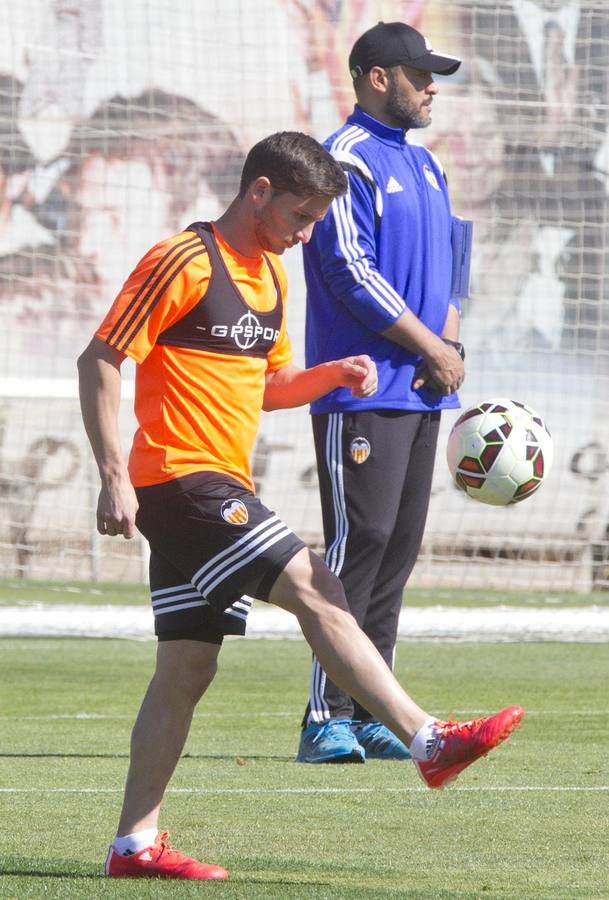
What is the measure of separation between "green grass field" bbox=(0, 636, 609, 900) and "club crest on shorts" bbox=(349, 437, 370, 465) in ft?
3.53

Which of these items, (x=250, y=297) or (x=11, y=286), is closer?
Answer: (x=250, y=297)

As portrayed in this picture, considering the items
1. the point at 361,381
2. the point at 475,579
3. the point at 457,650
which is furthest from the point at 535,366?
the point at 361,381

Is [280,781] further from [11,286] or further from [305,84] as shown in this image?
[11,286]

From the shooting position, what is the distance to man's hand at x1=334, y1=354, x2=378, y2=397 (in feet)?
15.4

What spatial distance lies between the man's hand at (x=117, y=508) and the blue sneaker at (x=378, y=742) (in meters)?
2.38

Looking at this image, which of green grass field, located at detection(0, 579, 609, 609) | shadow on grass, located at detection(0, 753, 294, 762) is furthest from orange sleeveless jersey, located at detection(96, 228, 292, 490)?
green grass field, located at detection(0, 579, 609, 609)

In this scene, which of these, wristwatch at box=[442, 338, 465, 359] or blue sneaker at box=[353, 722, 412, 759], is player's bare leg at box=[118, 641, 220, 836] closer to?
blue sneaker at box=[353, 722, 412, 759]

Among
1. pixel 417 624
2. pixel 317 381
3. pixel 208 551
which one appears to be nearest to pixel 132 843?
pixel 208 551

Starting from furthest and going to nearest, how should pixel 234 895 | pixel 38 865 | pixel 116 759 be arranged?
pixel 116 759 → pixel 38 865 → pixel 234 895

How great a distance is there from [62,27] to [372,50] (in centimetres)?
796

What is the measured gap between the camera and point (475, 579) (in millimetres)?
16844

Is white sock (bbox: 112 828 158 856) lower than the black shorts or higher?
lower

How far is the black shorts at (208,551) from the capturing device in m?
4.29

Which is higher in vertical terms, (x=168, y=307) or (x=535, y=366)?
(x=168, y=307)
